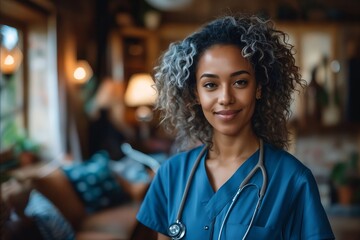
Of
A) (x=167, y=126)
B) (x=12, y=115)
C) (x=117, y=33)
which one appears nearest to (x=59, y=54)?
(x=12, y=115)

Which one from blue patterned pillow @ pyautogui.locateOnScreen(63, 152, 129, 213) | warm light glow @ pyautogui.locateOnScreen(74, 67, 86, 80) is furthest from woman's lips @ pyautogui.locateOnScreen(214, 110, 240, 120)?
warm light glow @ pyautogui.locateOnScreen(74, 67, 86, 80)

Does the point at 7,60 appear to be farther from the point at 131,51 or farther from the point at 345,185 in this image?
the point at 345,185

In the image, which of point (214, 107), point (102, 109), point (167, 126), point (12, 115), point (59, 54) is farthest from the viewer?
point (102, 109)

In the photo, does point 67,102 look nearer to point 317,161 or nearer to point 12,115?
point 12,115

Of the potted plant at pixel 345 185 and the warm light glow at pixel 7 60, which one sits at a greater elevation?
the warm light glow at pixel 7 60

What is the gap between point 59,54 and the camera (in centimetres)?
398

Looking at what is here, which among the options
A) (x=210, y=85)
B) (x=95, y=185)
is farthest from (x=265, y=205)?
(x=95, y=185)

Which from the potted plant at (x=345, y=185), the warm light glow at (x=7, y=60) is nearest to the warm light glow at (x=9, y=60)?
the warm light glow at (x=7, y=60)

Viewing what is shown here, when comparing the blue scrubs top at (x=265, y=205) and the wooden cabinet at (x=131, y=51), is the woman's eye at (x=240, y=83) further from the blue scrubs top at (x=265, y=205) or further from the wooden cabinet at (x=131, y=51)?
the wooden cabinet at (x=131, y=51)

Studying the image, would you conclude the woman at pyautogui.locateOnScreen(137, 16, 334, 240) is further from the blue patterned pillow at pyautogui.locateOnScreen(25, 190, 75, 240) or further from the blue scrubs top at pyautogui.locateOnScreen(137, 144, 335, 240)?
the blue patterned pillow at pyautogui.locateOnScreen(25, 190, 75, 240)

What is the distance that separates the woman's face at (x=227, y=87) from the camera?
111 cm

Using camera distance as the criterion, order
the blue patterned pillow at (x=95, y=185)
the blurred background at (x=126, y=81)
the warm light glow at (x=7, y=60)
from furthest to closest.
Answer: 1. the blurred background at (x=126, y=81)
2. the blue patterned pillow at (x=95, y=185)
3. the warm light glow at (x=7, y=60)

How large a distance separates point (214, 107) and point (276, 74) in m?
0.18

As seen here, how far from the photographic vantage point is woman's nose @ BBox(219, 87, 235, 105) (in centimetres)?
110
